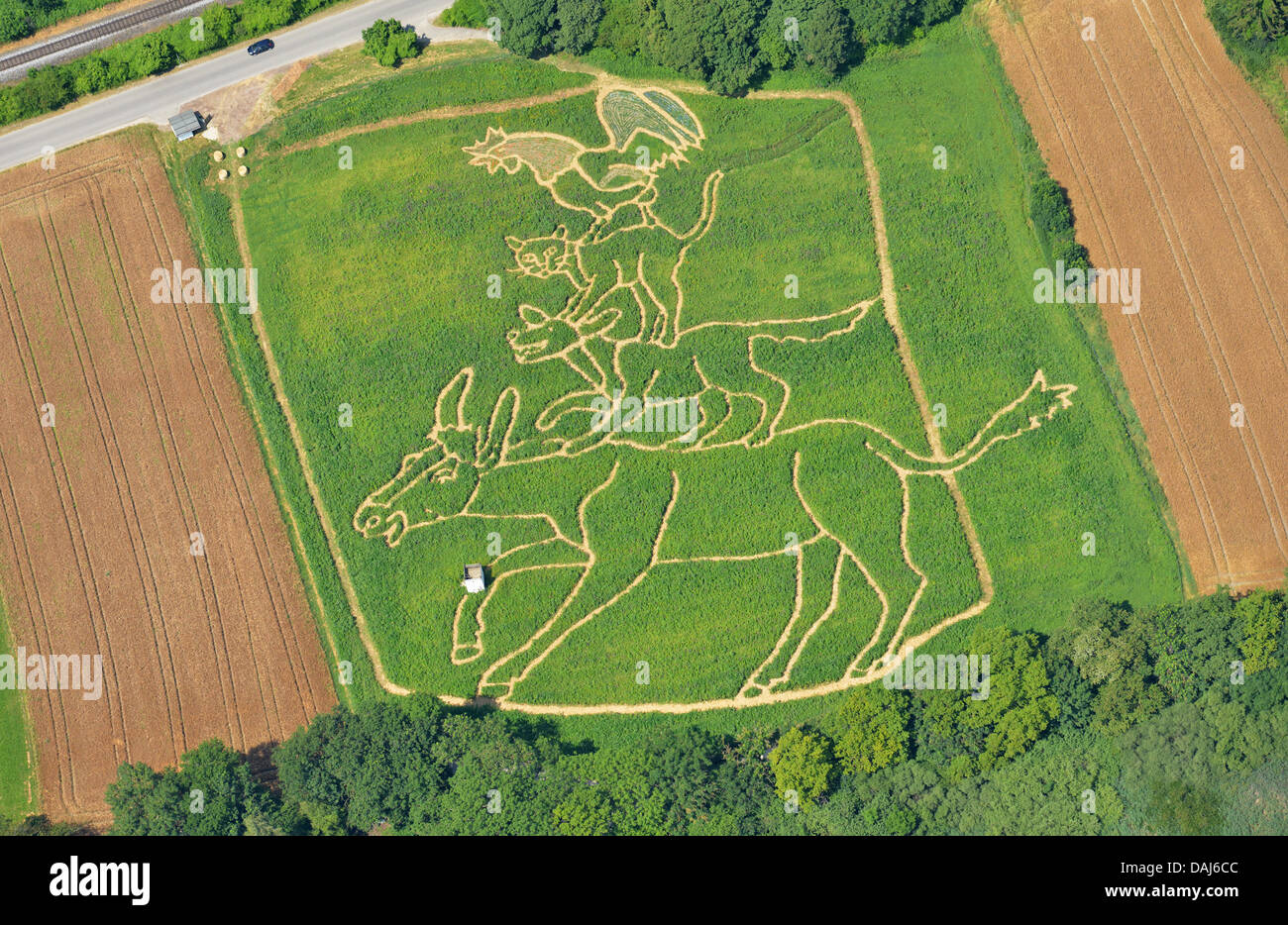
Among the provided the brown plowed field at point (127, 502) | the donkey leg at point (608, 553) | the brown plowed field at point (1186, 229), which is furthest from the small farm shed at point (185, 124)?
the brown plowed field at point (1186, 229)

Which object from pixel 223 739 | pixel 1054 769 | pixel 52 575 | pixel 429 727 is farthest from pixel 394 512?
pixel 1054 769

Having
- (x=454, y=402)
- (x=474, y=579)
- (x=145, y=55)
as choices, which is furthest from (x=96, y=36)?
(x=474, y=579)

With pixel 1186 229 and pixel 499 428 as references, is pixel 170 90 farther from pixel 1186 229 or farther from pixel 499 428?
pixel 1186 229

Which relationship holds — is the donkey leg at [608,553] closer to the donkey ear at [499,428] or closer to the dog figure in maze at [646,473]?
the dog figure in maze at [646,473]

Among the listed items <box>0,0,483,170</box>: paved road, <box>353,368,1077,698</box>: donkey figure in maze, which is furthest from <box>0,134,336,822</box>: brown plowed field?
<box>353,368,1077,698</box>: donkey figure in maze

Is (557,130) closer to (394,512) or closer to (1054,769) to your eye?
(394,512)

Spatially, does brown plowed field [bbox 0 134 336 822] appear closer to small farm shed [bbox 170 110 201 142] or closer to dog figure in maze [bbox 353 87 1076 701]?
small farm shed [bbox 170 110 201 142]
